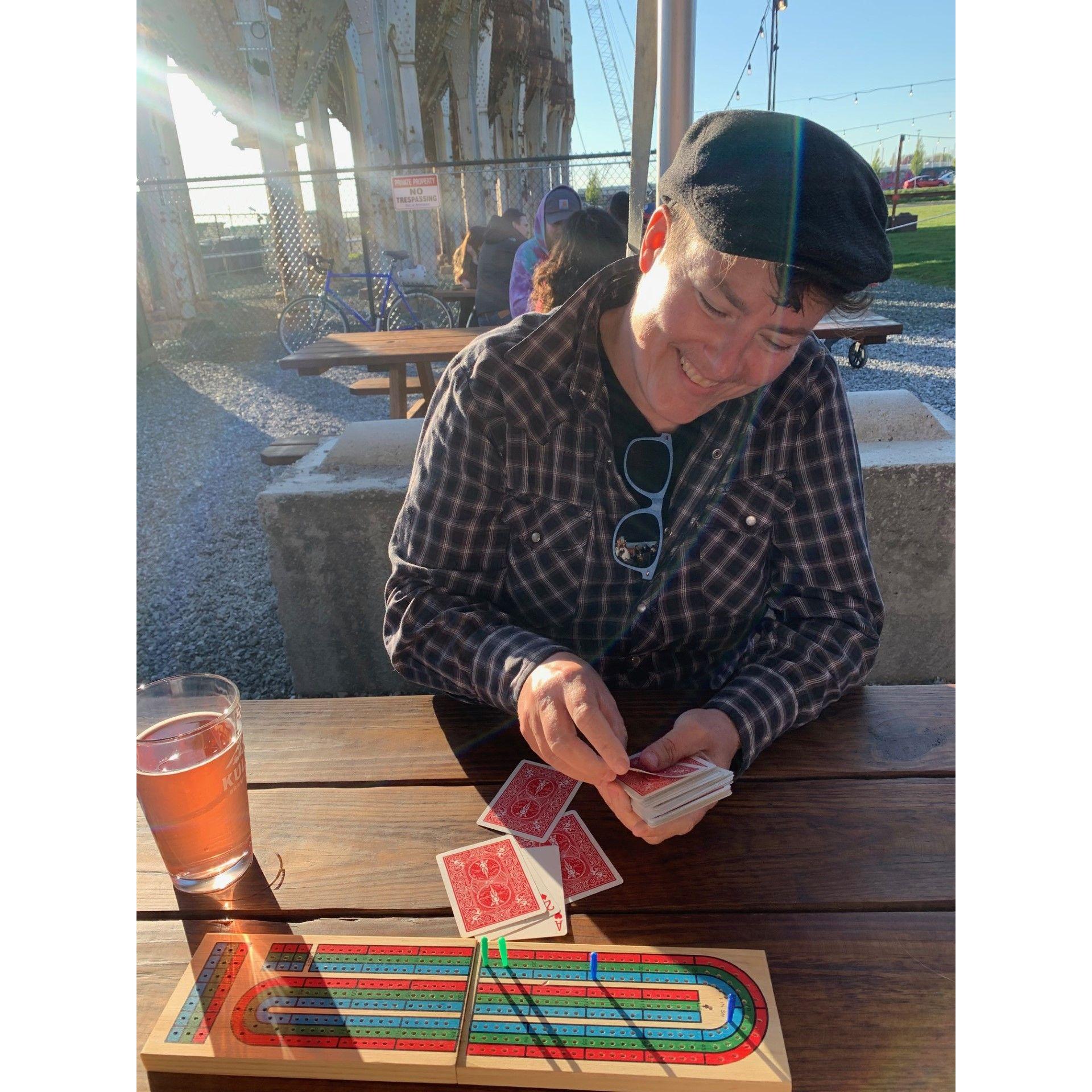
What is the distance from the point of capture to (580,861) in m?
0.94

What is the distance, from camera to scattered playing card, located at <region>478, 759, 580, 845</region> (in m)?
1.00

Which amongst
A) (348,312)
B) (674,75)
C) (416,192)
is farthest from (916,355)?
(674,75)

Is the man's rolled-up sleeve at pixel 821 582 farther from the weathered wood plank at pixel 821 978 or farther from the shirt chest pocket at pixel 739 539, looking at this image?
the weathered wood plank at pixel 821 978

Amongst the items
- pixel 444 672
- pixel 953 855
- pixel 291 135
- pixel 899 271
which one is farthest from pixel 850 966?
pixel 899 271

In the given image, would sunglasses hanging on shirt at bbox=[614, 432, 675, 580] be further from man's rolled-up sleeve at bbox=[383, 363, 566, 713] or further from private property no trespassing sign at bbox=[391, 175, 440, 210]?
private property no trespassing sign at bbox=[391, 175, 440, 210]

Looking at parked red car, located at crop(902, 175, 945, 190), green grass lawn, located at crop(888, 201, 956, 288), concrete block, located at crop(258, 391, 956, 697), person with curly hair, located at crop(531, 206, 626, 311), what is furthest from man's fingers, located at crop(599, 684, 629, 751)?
parked red car, located at crop(902, 175, 945, 190)

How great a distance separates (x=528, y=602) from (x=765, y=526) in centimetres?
46

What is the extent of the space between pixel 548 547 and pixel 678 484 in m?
0.27

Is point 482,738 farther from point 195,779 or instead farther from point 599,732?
point 195,779

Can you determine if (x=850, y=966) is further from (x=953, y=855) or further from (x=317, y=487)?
(x=317, y=487)

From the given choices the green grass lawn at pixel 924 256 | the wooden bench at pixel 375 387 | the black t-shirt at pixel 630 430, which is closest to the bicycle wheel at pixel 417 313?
the wooden bench at pixel 375 387

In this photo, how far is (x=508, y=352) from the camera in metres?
1.39

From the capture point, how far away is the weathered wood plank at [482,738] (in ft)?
3.62

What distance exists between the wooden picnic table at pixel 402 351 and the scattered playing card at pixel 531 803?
323 centimetres
